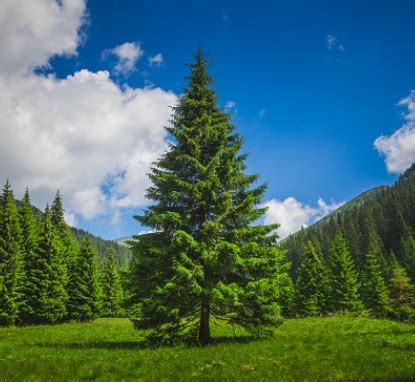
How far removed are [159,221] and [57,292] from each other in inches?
1456

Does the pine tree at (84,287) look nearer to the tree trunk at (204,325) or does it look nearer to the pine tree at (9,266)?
the pine tree at (9,266)

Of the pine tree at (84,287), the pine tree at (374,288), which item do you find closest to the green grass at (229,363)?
the pine tree at (84,287)

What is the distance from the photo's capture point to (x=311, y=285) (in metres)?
58.1

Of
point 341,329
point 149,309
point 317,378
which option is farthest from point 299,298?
point 317,378

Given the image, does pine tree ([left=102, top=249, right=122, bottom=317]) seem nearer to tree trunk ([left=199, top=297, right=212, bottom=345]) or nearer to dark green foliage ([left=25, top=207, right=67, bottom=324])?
dark green foliage ([left=25, top=207, right=67, bottom=324])

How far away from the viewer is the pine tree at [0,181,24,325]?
41844 mm

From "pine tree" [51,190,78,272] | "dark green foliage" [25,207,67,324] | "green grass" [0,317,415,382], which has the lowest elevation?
"green grass" [0,317,415,382]

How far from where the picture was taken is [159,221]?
18672mm

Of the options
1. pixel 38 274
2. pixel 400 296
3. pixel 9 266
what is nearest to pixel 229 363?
pixel 400 296

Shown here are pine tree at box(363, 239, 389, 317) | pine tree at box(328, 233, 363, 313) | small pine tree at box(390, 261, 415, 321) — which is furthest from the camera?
pine tree at box(363, 239, 389, 317)

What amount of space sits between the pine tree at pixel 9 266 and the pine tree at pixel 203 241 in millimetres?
30543

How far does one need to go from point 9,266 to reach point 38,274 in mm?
4695

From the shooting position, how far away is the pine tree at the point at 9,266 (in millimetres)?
41844

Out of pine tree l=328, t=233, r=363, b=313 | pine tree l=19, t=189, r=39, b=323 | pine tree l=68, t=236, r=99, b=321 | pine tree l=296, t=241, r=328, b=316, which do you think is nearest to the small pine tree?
pine tree l=328, t=233, r=363, b=313
